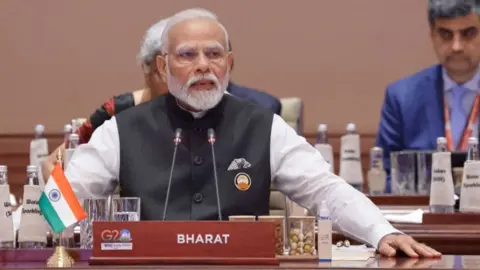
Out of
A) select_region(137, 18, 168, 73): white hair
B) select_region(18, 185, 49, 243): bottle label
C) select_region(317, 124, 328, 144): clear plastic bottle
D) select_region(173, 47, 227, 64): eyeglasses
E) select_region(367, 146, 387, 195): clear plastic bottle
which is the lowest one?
select_region(18, 185, 49, 243): bottle label

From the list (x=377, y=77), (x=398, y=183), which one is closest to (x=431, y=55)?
(x=377, y=77)

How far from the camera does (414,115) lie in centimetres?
517

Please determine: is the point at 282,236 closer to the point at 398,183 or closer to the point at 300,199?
the point at 300,199

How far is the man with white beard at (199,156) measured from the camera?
340cm

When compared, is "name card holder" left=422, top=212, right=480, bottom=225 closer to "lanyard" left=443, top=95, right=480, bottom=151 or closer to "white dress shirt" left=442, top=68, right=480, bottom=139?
"lanyard" left=443, top=95, right=480, bottom=151

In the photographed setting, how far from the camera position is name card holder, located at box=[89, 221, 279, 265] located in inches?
99.5

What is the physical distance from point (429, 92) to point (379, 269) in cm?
282

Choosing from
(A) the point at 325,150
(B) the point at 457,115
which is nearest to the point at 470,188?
(A) the point at 325,150

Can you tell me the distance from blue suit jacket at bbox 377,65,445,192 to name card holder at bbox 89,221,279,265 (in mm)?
2607


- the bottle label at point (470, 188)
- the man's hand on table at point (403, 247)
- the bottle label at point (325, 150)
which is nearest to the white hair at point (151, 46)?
the bottle label at point (325, 150)

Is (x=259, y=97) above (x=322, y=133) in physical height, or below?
above

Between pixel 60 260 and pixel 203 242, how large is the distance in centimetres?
35

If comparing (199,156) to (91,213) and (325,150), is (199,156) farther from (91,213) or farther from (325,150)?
(325,150)

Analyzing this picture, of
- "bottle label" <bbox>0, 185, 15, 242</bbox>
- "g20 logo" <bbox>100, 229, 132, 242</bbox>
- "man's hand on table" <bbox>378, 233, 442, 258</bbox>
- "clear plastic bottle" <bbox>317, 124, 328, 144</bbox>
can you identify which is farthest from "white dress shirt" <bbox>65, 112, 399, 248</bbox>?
"clear plastic bottle" <bbox>317, 124, 328, 144</bbox>
